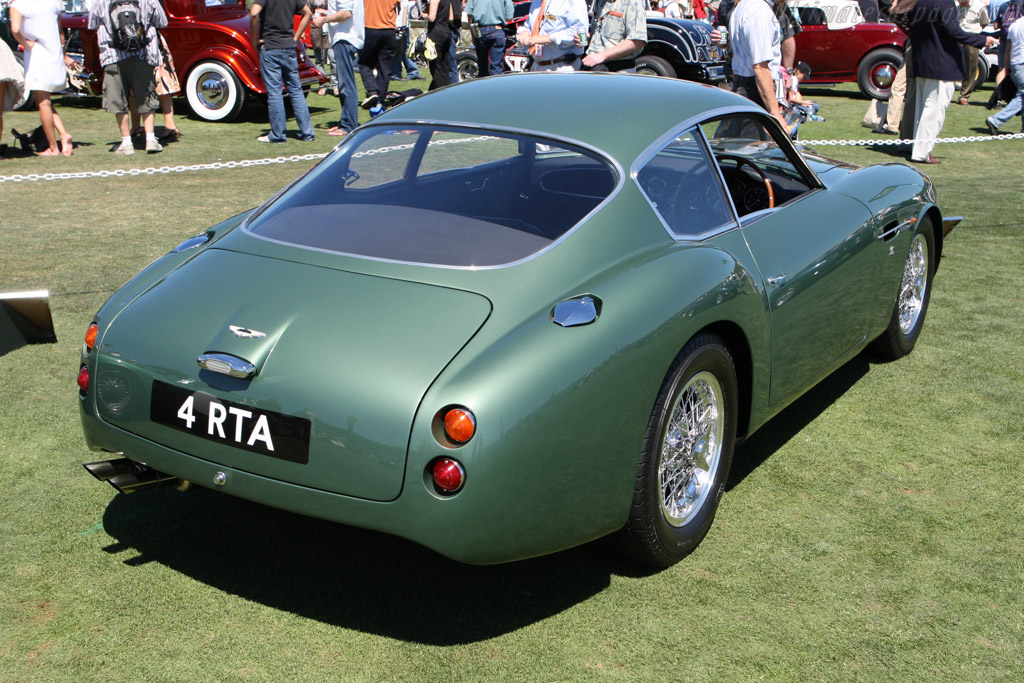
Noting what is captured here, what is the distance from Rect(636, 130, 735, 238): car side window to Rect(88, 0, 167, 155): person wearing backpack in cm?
843

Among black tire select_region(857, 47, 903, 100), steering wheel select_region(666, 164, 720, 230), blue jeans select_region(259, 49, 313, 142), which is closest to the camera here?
steering wheel select_region(666, 164, 720, 230)

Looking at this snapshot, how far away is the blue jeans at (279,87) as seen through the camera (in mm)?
11422

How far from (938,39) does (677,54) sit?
5523mm

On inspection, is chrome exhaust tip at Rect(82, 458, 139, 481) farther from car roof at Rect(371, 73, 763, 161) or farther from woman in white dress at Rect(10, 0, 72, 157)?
woman in white dress at Rect(10, 0, 72, 157)

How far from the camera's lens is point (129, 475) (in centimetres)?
315

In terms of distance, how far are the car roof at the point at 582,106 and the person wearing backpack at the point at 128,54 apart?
7515 millimetres

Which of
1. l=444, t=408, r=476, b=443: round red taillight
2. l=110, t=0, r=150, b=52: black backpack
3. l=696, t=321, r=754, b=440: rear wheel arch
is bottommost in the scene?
l=696, t=321, r=754, b=440: rear wheel arch

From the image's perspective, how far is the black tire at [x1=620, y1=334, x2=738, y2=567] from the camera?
121 inches

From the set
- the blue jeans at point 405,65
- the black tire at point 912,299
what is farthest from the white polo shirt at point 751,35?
the blue jeans at point 405,65

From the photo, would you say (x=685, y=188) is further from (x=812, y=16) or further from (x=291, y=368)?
(x=812, y=16)

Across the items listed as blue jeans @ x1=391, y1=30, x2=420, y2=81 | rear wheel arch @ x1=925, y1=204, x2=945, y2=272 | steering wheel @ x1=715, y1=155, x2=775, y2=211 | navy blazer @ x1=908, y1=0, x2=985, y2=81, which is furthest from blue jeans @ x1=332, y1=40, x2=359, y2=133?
steering wheel @ x1=715, y1=155, x2=775, y2=211

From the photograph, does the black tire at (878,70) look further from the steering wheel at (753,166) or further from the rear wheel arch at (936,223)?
the steering wheel at (753,166)

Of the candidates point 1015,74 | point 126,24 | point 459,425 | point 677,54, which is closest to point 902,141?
point 1015,74

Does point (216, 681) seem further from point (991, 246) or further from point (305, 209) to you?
point (991, 246)
